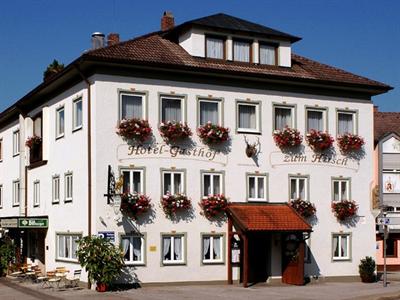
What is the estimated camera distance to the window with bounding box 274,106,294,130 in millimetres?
34969

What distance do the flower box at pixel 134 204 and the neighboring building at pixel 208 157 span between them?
35 cm

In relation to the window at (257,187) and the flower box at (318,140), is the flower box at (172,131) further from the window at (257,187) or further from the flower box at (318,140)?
the flower box at (318,140)

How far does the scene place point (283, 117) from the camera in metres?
35.2

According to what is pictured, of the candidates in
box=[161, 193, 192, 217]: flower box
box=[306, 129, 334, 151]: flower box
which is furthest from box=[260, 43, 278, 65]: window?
box=[161, 193, 192, 217]: flower box

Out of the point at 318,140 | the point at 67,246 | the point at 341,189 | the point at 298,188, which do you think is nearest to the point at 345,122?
the point at 318,140

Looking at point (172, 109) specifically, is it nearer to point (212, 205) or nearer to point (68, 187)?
point (212, 205)

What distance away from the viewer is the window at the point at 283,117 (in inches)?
1377

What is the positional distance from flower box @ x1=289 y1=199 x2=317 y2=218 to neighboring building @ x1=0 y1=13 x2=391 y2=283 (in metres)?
0.46

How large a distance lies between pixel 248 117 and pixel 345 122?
4999 mm

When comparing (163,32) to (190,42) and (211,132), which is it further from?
(211,132)

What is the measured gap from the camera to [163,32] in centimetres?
3653

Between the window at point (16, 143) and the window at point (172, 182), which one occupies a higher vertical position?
the window at point (16, 143)

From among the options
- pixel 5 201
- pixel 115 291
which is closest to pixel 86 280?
pixel 115 291

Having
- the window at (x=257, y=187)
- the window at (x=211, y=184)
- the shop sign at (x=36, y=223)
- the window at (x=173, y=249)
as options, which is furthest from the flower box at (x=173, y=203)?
the shop sign at (x=36, y=223)
